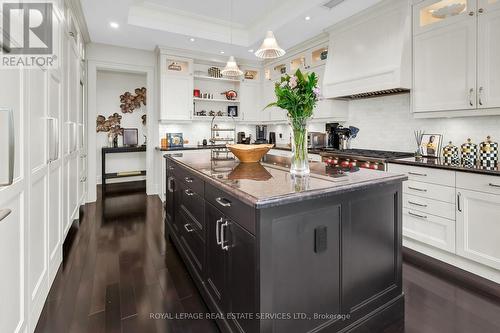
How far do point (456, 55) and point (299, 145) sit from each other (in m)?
2.20

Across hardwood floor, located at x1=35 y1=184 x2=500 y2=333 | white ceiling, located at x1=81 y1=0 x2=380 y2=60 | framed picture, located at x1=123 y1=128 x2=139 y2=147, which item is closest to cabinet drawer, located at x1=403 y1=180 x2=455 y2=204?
hardwood floor, located at x1=35 y1=184 x2=500 y2=333

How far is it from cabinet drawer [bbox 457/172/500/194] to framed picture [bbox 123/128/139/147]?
21.3 feet

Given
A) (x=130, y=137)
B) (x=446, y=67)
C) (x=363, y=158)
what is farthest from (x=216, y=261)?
(x=130, y=137)

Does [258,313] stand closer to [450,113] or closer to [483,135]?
[450,113]

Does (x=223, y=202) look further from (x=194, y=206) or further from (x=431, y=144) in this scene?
(x=431, y=144)

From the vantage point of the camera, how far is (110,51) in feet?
16.7

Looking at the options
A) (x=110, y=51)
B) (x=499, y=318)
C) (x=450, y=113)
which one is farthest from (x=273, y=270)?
(x=110, y=51)

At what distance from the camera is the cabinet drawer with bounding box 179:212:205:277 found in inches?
82.0

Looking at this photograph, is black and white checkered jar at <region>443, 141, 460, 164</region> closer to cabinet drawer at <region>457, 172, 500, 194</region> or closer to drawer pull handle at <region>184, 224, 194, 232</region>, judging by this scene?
cabinet drawer at <region>457, 172, 500, 194</region>

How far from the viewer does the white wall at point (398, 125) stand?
9.52 feet

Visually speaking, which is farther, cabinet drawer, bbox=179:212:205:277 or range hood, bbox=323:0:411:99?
range hood, bbox=323:0:411:99

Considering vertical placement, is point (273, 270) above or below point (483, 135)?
below

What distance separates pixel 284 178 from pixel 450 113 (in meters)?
2.28

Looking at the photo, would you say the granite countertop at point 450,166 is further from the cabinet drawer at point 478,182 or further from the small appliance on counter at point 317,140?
the small appliance on counter at point 317,140
